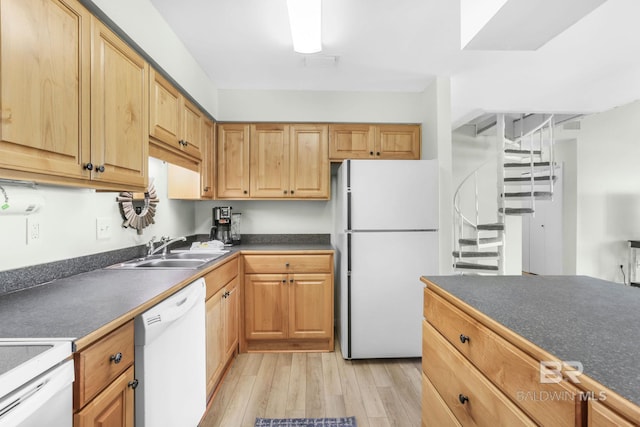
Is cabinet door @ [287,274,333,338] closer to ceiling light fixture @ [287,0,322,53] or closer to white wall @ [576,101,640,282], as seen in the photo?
ceiling light fixture @ [287,0,322,53]

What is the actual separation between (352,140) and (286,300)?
5.40 feet

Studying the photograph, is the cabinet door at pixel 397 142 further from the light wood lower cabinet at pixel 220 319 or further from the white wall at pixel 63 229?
the white wall at pixel 63 229

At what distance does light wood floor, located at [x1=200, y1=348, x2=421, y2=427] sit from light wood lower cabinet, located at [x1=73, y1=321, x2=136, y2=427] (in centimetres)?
95

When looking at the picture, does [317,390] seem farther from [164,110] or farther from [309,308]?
[164,110]

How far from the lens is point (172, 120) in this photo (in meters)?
2.12

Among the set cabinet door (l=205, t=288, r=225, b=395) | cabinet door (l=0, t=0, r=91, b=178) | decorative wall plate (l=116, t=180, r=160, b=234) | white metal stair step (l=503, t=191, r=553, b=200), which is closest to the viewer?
cabinet door (l=0, t=0, r=91, b=178)

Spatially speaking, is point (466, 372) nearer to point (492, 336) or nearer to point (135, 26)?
point (492, 336)

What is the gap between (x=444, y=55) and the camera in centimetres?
248

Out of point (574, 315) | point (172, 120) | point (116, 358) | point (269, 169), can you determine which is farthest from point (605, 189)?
point (116, 358)

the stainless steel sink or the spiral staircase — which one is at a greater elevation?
the spiral staircase

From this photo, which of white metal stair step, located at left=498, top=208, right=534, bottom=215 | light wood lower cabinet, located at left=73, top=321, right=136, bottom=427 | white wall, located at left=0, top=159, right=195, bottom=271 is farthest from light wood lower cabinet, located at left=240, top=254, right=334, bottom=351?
white metal stair step, located at left=498, top=208, right=534, bottom=215

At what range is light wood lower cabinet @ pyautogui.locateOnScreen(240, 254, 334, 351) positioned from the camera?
8.98ft

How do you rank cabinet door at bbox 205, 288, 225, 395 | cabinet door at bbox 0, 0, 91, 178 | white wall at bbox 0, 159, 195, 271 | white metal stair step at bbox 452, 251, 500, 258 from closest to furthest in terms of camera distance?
cabinet door at bbox 0, 0, 91, 178 → white wall at bbox 0, 159, 195, 271 → cabinet door at bbox 205, 288, 225, 395 → white metal stair step at bbox 452, 251, 500, 258

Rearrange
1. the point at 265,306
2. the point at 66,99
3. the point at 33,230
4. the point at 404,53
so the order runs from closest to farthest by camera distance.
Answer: the point at 66,99, the point at 33,230, the point at 404,53, the point at 265,306
